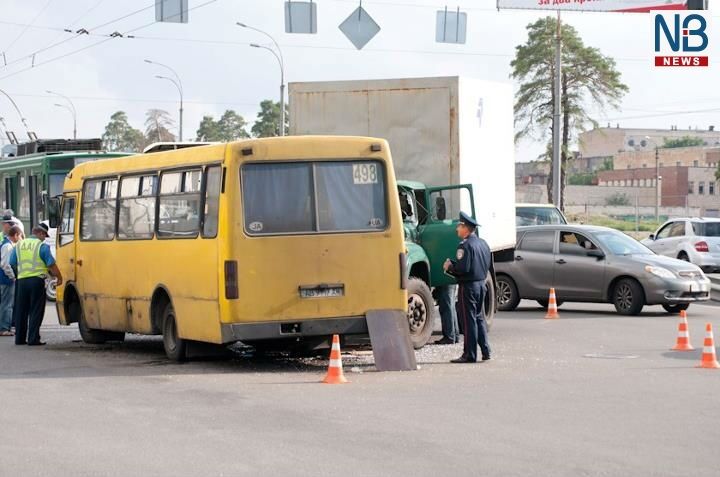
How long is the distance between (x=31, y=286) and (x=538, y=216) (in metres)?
15.7

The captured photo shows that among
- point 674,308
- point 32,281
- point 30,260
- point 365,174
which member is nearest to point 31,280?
point 32,281

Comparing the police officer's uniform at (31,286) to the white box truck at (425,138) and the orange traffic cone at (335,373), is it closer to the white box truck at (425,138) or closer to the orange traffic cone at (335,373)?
the white box truck at (425,138)

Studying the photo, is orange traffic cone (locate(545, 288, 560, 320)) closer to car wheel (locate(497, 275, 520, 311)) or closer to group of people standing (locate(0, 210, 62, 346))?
car wheel (locate(497, 275, 520, 311))

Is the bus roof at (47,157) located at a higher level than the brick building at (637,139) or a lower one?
lower

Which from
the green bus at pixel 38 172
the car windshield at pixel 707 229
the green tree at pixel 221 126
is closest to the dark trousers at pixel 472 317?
the green bus at pixel 38 172

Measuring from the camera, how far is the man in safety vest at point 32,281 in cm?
1925

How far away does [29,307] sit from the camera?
63.9 ft

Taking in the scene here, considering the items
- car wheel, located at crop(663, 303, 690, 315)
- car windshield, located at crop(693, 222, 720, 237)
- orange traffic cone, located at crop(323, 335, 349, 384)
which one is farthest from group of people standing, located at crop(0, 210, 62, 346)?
car windshield, located at crop(693, 222, 720, 237)

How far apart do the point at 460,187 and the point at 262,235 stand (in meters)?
4.30

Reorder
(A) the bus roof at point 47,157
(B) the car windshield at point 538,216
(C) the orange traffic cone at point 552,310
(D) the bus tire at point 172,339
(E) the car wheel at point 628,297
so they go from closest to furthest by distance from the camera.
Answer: (D) the bus tire at point 172,339 < (C) the orange traffic cone at point 552,310 < (E) the car wheel at point 628,297 < (A) the bus roof at point 47,157 < (B) the car windshield at point 538,216

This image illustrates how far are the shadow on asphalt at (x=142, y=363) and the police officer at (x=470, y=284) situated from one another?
1229 mm

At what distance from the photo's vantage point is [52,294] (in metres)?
28.9

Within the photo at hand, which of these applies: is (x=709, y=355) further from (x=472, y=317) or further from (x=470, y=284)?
(x=470, y=284)

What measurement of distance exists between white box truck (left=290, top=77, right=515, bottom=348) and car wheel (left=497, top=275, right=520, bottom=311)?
4732 mm
